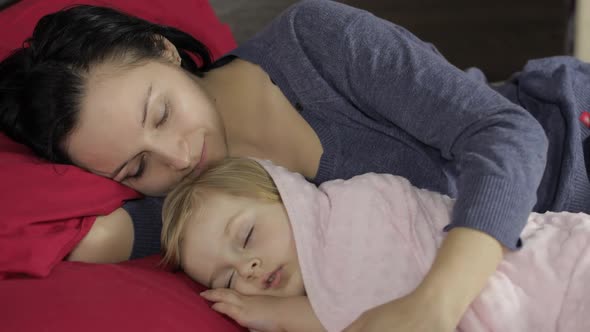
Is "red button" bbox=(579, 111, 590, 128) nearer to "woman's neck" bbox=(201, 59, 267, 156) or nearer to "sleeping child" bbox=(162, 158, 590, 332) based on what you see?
"sleeping child" bbox=(162, 158, 590, 332)

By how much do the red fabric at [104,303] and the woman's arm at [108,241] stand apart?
0.09 meters

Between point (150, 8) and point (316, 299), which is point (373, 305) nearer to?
point (316, 299)

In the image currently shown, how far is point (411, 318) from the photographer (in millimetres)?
921

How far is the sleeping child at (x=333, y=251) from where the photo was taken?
102 cm

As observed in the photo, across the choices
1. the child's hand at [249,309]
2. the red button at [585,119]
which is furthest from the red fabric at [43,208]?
the red button at [585,119]

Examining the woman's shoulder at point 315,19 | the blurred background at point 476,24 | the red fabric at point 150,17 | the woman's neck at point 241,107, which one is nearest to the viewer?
the woman's shoulder at point 315,19

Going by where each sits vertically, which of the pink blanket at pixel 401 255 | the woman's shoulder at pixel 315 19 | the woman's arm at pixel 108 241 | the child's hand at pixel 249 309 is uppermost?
the woman's shoulder at pixel 315 19

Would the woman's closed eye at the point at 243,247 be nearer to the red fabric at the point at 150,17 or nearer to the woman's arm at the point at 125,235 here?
the woman's arm at the point at 125,235

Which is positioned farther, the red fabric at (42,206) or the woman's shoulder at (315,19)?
the woman's shoulder at (315,19)

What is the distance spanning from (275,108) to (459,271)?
1.85ft

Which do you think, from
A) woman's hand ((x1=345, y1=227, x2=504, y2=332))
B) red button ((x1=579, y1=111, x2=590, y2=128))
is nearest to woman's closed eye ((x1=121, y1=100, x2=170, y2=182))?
woman's hand ((x1=345, y1=227, x2=504, y2=332))

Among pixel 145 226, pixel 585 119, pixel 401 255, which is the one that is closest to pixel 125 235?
pixel 145 226

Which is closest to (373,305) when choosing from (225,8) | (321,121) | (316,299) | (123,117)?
(316,299)

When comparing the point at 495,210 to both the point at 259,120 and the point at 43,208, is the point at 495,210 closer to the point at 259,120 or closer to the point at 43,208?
the point at 259,120
